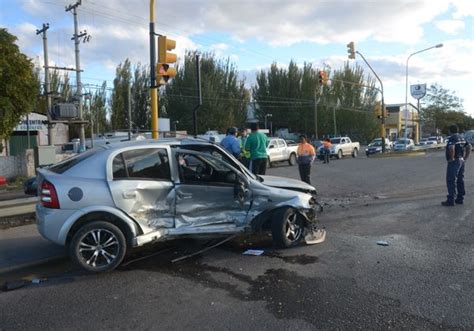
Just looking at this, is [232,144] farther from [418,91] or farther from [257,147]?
[418,91]

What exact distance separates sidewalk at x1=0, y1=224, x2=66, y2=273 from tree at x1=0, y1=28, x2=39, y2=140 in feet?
40.9

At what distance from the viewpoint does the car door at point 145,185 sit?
5.60 m

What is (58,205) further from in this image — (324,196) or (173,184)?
(324,196)

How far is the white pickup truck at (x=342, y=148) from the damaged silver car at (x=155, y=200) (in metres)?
27.4

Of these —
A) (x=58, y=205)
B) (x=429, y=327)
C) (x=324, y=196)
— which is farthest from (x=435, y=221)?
(x=58, y=205)

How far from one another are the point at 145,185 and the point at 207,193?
88 cm

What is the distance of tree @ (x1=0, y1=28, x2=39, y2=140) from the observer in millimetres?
18594

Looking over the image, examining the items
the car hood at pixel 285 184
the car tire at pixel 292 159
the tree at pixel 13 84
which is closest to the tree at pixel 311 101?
the car tire at pixel 292 159

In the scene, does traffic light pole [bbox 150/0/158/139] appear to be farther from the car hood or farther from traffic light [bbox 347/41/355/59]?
traffic light [bbox 347/41/355/59]

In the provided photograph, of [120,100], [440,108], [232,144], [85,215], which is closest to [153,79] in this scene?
[232,144]

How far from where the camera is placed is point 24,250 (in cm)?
654

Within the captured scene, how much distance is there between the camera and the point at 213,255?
6.22 meters

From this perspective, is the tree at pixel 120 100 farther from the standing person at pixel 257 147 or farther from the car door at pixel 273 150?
the standing person at pixel 257 147

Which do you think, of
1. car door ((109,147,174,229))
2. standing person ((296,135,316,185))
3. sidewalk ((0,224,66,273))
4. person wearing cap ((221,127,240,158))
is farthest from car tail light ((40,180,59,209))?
standing person ((296,135,316,185))
